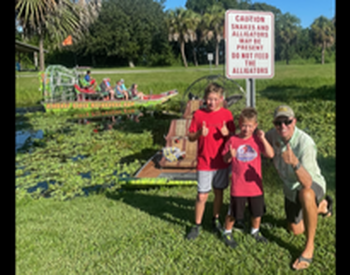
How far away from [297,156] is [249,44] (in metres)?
1.61

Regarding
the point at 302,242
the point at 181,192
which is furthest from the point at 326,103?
the point at 302,242

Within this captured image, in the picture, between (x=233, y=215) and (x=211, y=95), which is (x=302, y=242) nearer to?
(x=233, y=215)

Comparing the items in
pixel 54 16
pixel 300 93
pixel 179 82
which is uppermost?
pixel 54 16

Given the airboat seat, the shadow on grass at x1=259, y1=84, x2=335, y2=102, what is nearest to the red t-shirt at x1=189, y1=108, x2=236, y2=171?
the shadow on grass at x1=259, y1=84, x2=335, y2=102

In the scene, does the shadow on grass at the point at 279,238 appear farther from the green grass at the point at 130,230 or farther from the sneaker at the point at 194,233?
the sneaker at the point at 194,233

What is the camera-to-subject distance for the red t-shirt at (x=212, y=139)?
287 cm

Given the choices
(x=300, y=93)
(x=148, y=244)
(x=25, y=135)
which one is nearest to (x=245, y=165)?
(x=148, y=244)

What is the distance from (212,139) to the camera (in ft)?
9.42

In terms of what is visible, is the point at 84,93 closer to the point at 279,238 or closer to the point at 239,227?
the point at 239,227

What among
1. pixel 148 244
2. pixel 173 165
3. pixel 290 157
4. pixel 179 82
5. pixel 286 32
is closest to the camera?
pixel 290 157

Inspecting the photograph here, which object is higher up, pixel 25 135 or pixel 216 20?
pixel 216 20

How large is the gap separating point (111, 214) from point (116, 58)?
31.5 meters

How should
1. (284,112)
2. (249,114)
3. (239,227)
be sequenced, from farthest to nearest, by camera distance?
(239,227) → (249,114) → (284,112)

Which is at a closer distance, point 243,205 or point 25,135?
point 243,205
